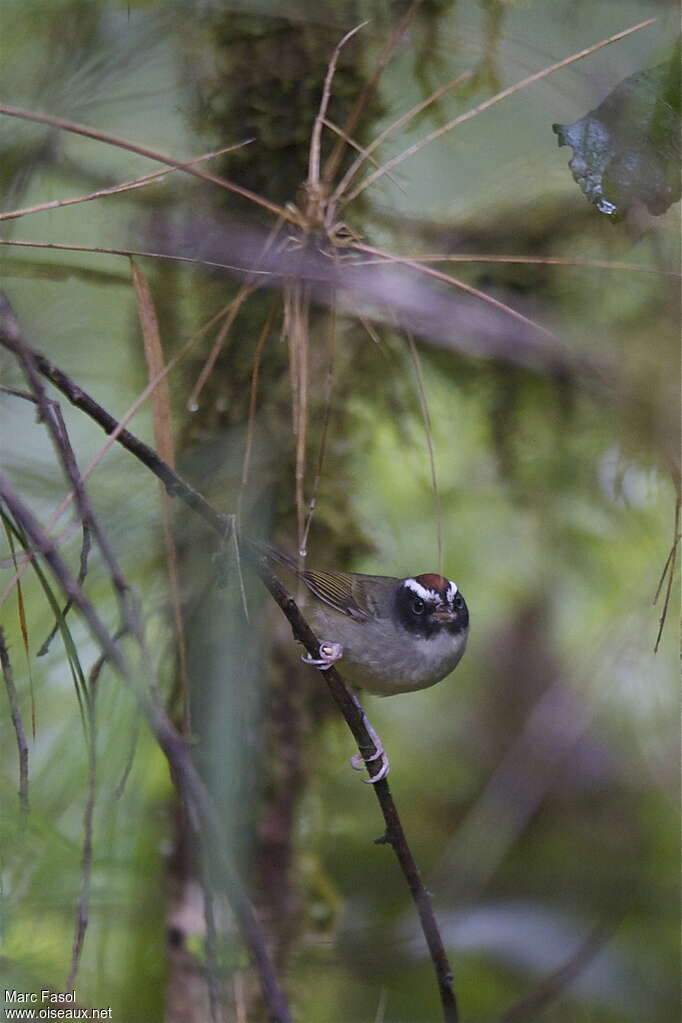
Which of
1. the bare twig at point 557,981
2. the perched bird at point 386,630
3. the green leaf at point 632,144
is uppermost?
the green leaf at point 632,144

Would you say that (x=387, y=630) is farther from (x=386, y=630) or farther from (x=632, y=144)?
(x=632, y=144)

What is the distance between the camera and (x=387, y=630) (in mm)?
1439

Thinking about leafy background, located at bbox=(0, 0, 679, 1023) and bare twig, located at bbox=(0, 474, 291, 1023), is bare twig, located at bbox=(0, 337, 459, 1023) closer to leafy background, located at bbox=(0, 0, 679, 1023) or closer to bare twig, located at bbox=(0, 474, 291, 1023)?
bare twig, located at bbox=(0, 474, 291, 1023)

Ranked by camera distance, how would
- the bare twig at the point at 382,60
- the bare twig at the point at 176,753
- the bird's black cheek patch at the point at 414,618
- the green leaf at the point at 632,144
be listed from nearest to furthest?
the bare twig at the point at 176,753 → the green leaf at the point at 632,144 → the bare twig at the point at 382,60 → the bird's black cheek patch at the point at 414,618

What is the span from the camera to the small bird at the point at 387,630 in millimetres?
1369

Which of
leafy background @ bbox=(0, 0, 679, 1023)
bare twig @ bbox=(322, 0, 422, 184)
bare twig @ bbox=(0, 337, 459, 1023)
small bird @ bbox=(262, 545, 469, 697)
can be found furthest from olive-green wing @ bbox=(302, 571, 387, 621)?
bare twig @ bbox=(322, 0, 422, 184)

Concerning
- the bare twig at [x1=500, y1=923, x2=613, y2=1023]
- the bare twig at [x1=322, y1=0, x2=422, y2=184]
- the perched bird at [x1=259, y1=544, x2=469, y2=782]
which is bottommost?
the bare twig at [x1=500, y1=923, x2=613, y2=1023]

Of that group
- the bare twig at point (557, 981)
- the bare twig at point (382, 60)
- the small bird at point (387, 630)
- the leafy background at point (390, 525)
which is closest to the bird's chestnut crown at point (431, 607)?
the small bird at point (387, 630)

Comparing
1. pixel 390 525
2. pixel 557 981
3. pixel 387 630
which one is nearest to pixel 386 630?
pixel 387 630

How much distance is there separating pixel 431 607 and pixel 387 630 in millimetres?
75

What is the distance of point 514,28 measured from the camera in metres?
1.38

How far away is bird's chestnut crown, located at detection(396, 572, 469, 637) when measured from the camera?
1.43 metres

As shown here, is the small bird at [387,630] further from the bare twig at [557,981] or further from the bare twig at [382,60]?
the bare twig at [382,60]

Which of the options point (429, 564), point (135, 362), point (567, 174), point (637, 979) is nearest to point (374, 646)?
point (429, 564)
